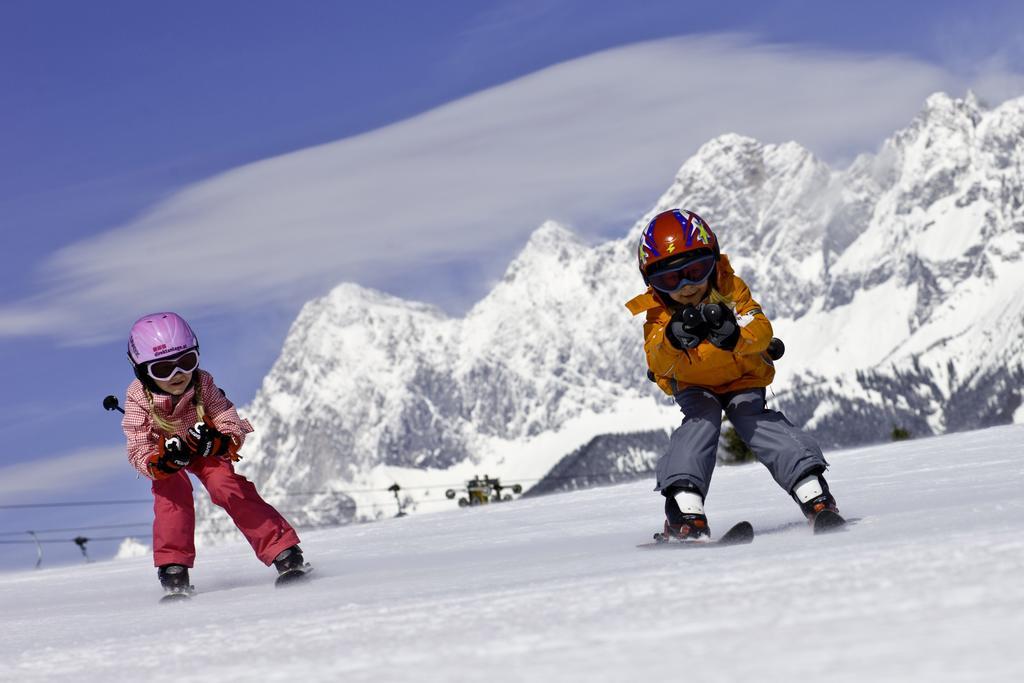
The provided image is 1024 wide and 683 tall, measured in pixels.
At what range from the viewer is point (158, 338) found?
9328 millimetres

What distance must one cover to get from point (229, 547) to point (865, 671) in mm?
12419

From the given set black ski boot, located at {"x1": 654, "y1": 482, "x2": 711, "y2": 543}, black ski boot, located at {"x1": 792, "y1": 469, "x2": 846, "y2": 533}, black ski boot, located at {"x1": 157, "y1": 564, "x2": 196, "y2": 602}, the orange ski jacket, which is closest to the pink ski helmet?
black ski boot, located at {"x1": 157, "y1": 564, "x2": 196, "y2": 602}

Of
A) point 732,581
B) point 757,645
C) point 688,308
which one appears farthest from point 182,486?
point 757,645

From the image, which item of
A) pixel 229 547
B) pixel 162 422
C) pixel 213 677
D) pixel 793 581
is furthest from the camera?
pixel 229 547

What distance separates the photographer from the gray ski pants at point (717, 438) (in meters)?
7.85

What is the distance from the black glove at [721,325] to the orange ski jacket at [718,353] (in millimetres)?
54

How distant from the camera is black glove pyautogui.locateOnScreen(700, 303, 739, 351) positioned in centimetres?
767

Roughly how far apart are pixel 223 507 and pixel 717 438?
3483 millimetres

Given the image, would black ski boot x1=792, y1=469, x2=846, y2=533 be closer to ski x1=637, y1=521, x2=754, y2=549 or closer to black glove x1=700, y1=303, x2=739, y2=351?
ski x1=637, y1=521, x2=754, y2=549

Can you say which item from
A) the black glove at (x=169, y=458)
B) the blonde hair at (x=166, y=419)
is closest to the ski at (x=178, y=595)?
the black glove at (x=169, y=458)

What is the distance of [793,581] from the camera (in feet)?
12.7

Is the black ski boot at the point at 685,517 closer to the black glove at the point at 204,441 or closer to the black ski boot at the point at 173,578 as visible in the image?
the black glove at the point at 204,441

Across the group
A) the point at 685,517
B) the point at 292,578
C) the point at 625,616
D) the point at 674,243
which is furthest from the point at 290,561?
the point at 625,616

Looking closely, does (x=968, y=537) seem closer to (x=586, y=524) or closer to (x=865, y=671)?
(x=865, y=671)
